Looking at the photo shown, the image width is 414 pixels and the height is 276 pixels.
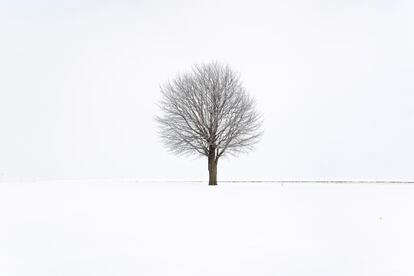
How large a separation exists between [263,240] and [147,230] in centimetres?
396

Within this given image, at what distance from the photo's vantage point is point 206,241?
1108 cm

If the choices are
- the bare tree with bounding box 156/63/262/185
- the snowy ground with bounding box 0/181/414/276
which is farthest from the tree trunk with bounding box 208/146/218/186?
the snowy ground with bounding box 0/181/414/276

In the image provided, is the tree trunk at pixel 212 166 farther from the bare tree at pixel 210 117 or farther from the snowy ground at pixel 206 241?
the snowy ground at pixel 206 241

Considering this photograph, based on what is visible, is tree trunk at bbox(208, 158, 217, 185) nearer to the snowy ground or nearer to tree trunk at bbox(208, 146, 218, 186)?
tree trunk at bbox(208, 146, 218, 186)

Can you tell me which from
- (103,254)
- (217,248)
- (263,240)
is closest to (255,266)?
(217,248)

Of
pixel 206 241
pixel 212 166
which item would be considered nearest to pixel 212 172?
pixel 212 166

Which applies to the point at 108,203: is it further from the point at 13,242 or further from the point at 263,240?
the point at 263,240

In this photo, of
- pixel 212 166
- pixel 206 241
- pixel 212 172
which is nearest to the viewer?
pixel 206 241

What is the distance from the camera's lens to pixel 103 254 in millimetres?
9805

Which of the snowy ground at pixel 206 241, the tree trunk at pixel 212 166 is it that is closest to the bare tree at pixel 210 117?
the tree trunk at pixel 212 166

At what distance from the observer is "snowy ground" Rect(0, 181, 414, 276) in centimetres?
880

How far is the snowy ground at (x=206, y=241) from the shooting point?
8.80 meters

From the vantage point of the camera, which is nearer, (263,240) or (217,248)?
(217,248)

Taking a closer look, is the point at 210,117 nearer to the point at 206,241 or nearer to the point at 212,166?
the point at 212,166
